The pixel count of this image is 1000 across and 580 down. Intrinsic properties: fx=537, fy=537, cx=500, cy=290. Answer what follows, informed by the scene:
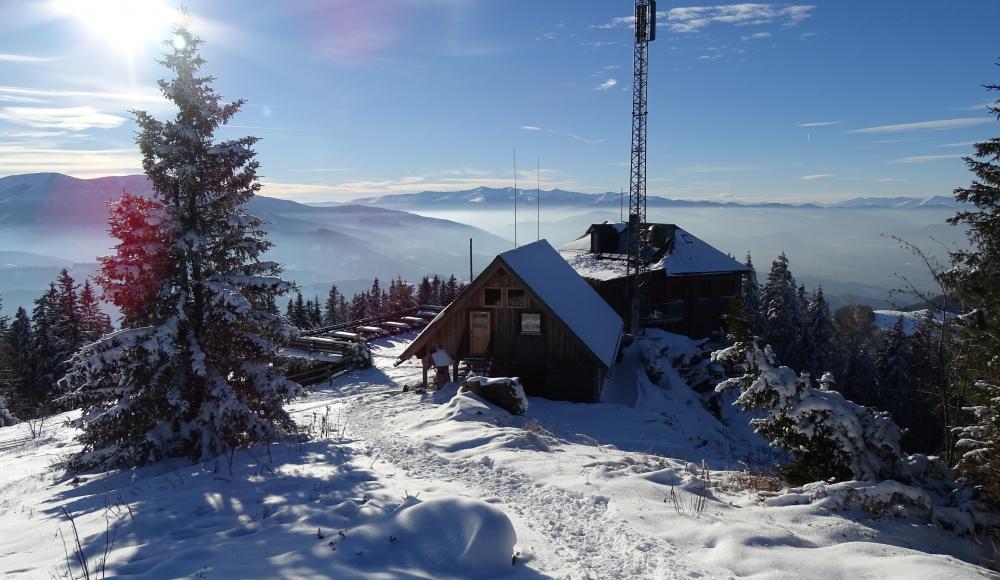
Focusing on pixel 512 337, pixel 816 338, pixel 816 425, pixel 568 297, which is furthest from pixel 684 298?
pixel 816 425

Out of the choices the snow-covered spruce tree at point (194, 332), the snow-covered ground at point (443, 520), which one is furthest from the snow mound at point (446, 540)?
the snow-covered spruce tree at point (194, 332)

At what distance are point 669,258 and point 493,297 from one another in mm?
20654

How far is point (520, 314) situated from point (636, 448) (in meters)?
9.12

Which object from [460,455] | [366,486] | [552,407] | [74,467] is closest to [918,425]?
[552,407]

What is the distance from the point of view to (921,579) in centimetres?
584

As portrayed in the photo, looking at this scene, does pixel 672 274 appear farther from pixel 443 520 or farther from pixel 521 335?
pixel 443 520

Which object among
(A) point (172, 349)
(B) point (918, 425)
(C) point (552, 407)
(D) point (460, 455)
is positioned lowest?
(B) point (918, 425)

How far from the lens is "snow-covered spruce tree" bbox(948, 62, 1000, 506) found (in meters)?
8.69

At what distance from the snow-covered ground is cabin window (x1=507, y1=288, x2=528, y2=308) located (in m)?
9.13

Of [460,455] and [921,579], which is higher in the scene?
[921,579]

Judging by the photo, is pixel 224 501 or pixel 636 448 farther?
pixel 636 448

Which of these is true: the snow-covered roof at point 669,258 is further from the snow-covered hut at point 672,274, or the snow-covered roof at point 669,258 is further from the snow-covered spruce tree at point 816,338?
the snow-covered spruce tree at point 816,338

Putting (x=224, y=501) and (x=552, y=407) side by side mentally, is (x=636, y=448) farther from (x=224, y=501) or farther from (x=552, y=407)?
(x=224, y=501)

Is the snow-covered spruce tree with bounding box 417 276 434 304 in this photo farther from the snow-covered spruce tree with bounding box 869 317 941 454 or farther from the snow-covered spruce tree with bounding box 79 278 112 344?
the snow-covered spruce tree with bounding box 869 317 941 454
